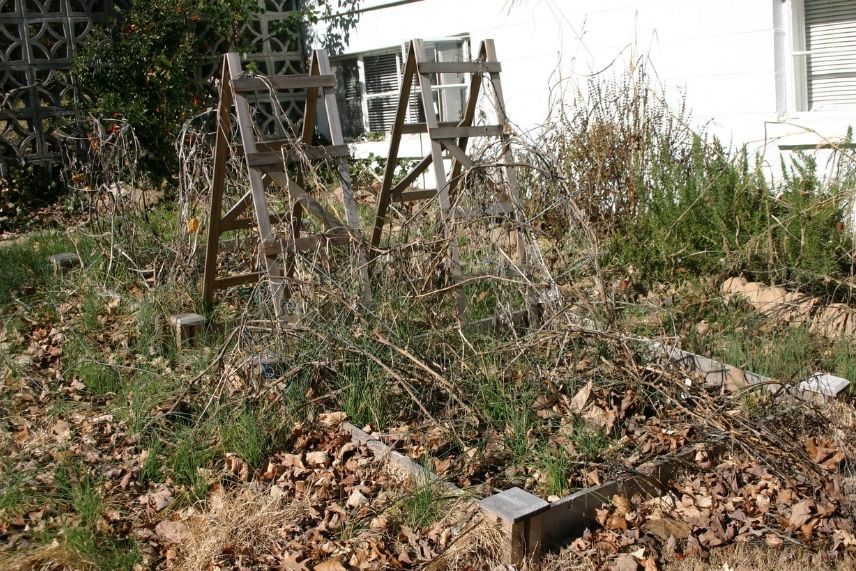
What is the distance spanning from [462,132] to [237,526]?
3075 millimetres

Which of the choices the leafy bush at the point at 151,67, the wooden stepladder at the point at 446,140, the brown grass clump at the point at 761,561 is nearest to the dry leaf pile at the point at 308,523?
the brown grass clump at the point at 761,561

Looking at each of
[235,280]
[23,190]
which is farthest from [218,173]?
[23,190]

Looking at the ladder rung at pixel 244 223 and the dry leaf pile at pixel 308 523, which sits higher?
the ladder rung at pixel 244 223

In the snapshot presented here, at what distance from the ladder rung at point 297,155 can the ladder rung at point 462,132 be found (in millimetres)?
604

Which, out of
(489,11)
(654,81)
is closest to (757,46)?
(654,81)

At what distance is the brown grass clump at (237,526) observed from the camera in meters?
3.58

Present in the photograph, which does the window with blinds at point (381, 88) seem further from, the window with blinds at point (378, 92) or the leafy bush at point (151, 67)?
the leafy bush at point (151, 67)

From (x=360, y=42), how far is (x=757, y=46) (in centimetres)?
580

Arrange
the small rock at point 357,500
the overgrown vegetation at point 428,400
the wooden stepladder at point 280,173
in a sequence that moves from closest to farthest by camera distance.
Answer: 1. the overgrown vegetation at point 428,400
2. the small rock at point 357,500
3. the wooden stepladder at point 280,173

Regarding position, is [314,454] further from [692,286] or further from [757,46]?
[757,46]

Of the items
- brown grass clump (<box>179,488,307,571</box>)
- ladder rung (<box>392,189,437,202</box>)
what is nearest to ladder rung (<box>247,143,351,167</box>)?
ladder rung (<box>392,189,437,202</box>)

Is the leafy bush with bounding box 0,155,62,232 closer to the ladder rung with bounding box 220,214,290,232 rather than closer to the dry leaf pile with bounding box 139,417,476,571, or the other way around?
the ladder rung with bounding box 220,214,290,232

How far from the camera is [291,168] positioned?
282 inches

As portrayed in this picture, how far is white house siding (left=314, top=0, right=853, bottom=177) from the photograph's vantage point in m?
6.97
